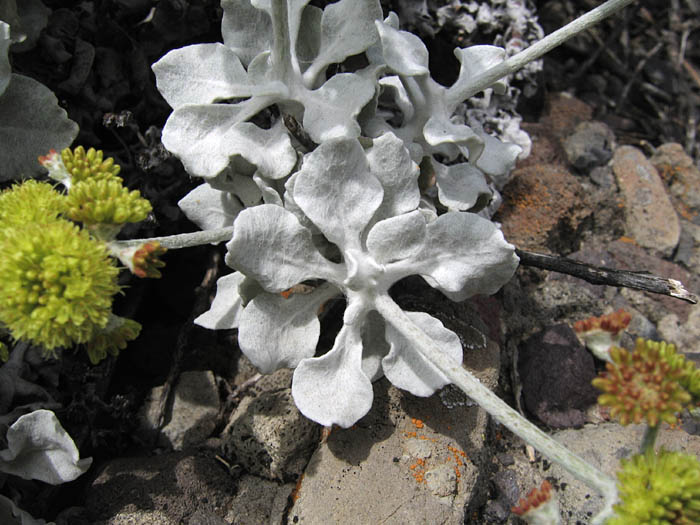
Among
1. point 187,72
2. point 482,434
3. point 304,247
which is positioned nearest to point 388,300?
point 304,247

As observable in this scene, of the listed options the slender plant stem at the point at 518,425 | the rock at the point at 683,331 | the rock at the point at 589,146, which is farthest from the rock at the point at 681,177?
the slender plant stem at the point at 518,425

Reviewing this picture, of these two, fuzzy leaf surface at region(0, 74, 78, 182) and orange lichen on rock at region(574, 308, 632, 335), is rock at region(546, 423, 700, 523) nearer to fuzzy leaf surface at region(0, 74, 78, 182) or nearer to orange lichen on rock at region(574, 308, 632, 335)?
orange lichen on rock at region(574, 308, 632, 335)

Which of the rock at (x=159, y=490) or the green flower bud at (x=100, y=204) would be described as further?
the rock at (x=159, y=490)

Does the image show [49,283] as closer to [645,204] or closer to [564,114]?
[645,204]

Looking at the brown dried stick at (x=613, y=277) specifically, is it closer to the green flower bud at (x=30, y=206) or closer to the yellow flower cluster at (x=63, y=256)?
the yellow flower cluster at (x=63, y=256)

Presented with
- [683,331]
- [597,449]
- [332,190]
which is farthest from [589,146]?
[332,190]
